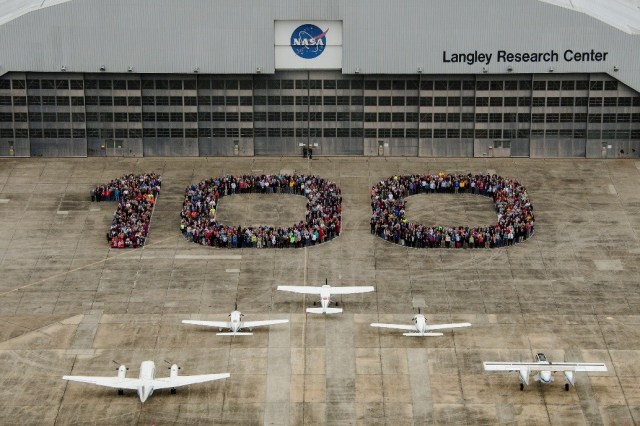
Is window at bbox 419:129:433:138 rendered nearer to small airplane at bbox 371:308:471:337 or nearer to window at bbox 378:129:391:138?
window at bbox 378:129:391:138

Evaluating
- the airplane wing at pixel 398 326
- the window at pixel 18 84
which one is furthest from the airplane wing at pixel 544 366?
the window at pixel 18 84

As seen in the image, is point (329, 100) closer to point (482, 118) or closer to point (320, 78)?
point (320, 78)

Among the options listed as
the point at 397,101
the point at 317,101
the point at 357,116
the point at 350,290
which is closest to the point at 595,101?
the point at 397,101

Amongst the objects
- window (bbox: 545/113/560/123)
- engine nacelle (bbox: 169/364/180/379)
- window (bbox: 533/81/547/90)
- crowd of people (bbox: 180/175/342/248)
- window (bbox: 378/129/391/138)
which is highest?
window (bbox: 533/81/547/90)

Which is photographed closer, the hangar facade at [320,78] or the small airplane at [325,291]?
the small airplane at [325,291]

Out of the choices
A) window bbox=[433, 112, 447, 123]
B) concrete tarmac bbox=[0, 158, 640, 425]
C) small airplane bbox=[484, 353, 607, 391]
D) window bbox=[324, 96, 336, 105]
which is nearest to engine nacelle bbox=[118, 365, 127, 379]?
concrete tarmac bbox=[0, 158, 640, 425]

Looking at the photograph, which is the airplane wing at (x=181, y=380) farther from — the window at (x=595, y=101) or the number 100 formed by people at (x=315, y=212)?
the window at (x=595, y=101)
